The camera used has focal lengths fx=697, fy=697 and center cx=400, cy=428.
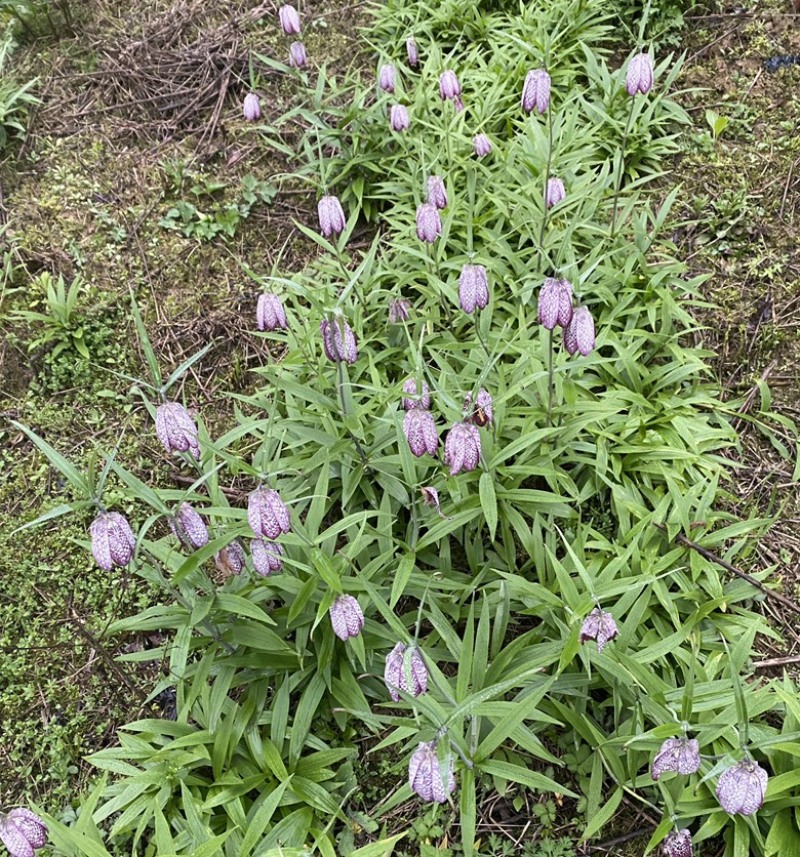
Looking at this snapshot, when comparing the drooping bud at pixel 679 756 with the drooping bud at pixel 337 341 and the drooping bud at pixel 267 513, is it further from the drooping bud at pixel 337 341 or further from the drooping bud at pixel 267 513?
the drooping bud at pixel 337 341

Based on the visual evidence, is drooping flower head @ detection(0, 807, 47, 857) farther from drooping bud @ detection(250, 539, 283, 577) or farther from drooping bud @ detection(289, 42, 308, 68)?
drooping bud @ detection(289, 42, 308, 68)

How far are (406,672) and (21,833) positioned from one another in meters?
1.06

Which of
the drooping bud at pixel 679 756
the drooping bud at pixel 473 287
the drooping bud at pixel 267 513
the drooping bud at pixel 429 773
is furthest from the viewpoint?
the drooping bud at pixel 473 287

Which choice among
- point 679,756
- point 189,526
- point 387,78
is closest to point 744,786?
point 679,756

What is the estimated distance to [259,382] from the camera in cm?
334

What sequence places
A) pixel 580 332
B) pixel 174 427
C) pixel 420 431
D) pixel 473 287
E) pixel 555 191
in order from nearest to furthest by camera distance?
pixel 174 427 → pixel 420 431 → pixel 580 332 → pixel 473 287 → pixel 555 191

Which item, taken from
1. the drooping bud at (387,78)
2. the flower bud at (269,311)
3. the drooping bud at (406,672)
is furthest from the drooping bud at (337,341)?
the drooping bud at (387,78)

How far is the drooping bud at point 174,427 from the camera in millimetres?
1879

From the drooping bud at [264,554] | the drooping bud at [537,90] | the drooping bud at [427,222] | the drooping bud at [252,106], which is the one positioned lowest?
the drooping bud at [264,554]

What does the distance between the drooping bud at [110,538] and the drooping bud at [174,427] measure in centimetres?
24

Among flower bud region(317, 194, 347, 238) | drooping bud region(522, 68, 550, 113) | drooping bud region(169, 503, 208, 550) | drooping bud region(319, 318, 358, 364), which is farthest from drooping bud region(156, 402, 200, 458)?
drooping bud region(522, 68, 550, 113)

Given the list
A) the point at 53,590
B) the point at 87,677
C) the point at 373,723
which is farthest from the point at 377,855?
the point at 53,590

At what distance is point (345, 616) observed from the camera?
1.93 meters

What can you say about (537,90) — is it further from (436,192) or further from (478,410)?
(478,410)
